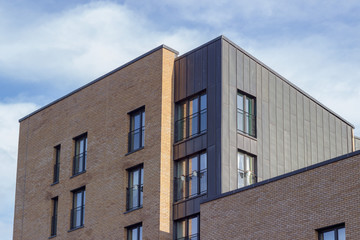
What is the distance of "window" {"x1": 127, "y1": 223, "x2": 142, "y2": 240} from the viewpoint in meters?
39.9

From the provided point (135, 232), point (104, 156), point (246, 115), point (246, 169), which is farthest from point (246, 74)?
point (135, 232)

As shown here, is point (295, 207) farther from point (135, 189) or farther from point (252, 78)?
point (135, 189)

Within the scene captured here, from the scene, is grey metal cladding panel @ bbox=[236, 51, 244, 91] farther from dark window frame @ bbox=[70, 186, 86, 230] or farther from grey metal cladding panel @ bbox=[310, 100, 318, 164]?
dark window frame @ bbox=[70, 186, 86, 230]

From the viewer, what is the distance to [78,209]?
145 ft

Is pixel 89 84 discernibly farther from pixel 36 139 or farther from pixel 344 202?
pixel 344 202

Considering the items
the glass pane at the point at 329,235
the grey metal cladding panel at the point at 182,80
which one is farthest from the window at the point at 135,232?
the glass pane at the point at 329,235

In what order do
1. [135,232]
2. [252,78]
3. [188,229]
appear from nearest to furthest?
[188,229], [135,232], [252,78]

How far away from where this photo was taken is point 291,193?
32375 mm

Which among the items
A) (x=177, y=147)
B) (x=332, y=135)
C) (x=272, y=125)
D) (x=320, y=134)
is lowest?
(x=177, y=147)

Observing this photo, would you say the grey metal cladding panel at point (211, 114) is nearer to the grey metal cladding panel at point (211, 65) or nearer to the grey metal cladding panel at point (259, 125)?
the grey metal cladding panel at point (211, 65)

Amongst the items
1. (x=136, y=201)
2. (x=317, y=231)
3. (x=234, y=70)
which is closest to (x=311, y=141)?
(x=234, y=70)

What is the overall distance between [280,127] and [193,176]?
18.5 feet

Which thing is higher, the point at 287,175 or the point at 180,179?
the point at 180,179

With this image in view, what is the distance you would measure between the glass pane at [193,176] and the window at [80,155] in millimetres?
7365
